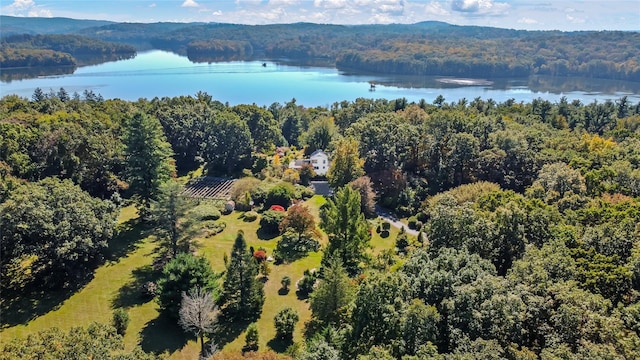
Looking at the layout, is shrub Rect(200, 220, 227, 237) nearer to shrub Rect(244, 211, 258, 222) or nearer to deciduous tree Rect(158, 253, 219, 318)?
shrub Rect(244, 211, 258, 222)

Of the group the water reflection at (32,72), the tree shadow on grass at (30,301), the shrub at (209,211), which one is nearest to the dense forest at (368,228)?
the tree shadow on grass at (30,301)

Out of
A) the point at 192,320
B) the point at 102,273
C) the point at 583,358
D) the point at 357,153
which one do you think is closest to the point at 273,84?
the point at 357,153

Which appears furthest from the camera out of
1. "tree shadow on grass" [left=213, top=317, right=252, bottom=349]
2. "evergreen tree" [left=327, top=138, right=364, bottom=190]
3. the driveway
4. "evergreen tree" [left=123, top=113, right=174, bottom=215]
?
"evergreen tree" [left=327, top=138, right=364, bottom=190]

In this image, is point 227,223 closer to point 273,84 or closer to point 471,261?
point 471,261

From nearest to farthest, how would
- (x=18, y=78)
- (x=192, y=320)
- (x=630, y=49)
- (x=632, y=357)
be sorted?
(x=632, y=357), (x=192, y=320), (x=18, y=78), (x=630, y=49)

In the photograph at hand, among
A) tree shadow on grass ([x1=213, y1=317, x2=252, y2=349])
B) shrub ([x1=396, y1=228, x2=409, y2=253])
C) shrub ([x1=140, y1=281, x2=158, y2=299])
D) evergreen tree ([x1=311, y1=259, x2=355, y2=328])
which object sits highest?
evergreen tree ([x1=311, y1=259, x2=355, y2=328])

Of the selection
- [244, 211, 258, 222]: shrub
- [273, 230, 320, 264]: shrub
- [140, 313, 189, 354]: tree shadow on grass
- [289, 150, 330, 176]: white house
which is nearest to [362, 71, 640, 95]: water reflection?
[289, 150, 330, 176]: white house
